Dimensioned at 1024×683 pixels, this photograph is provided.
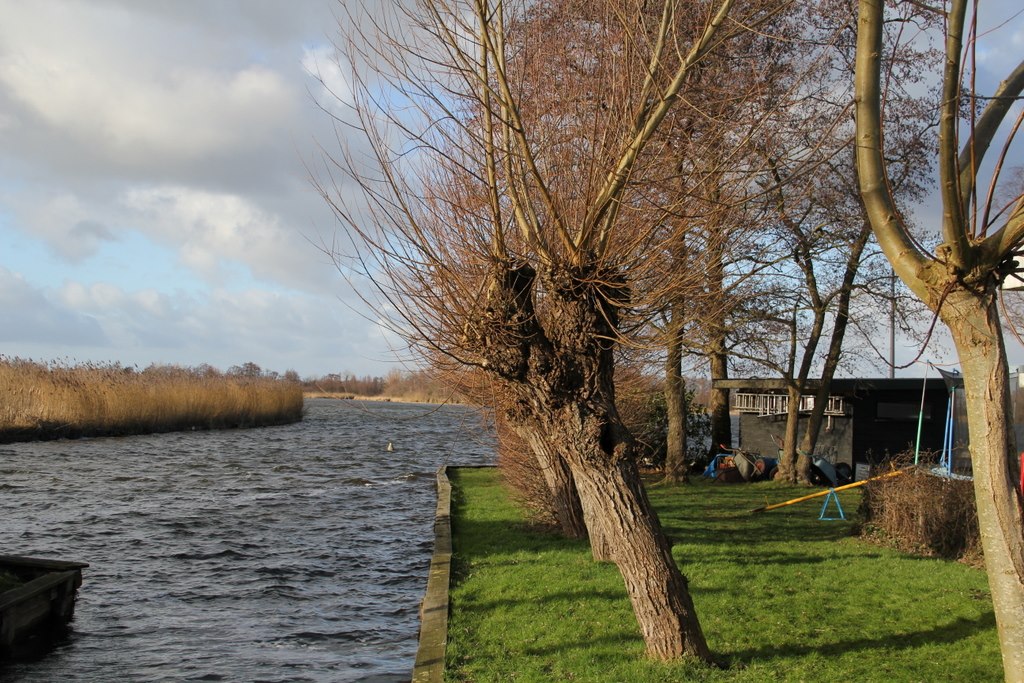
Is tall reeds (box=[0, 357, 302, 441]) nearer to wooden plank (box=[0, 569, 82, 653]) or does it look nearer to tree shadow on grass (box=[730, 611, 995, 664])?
wooden plank (box=[0, 569, 82, 653])

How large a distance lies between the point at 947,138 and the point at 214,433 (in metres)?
39.1

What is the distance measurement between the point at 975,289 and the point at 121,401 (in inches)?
1384

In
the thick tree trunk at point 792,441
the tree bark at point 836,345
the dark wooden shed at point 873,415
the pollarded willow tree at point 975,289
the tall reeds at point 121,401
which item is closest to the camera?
the pollarded willow tree at point 975,289

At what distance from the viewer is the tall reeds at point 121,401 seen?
30500 mm

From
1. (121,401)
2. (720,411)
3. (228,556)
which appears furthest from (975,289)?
(121,401)

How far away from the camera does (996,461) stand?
187 inches

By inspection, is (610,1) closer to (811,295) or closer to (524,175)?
(524,175)

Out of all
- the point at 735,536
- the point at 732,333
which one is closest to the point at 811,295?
the point at 732,333

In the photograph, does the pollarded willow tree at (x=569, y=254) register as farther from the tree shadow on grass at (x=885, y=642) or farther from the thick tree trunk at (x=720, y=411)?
the thick tree trunk at (x=720, y=411)

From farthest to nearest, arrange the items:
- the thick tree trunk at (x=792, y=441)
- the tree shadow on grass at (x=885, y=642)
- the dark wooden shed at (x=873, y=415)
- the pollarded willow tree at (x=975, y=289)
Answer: the dark wooden shed at (x=873, y=415), the thick tree trunk at (x=792, y=441), the tree shadow on grass at (x=885, y=642), the pollarded willow tree at (x=975, y=289)

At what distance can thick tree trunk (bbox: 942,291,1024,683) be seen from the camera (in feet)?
15.4

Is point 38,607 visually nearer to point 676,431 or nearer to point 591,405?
point 591,405

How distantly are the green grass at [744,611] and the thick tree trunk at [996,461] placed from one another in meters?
1.82

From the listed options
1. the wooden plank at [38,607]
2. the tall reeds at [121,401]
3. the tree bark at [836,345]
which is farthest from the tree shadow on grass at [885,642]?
the tall reeds at [121,401]
